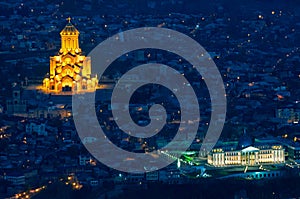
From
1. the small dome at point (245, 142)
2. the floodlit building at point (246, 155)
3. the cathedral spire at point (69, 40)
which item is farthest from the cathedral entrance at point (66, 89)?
the floodlit building at point (246, 155)

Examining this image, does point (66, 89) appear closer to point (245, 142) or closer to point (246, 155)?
point (245, 142)

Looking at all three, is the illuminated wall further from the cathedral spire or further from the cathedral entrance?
the cathedral spire

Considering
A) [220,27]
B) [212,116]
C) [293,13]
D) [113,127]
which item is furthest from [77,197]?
[293,13]

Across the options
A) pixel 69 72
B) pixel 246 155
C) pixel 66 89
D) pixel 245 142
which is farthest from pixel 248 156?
pixel 69 72

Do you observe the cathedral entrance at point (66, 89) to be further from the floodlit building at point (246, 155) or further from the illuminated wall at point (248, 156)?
the illuminated wall at point (248, 156)

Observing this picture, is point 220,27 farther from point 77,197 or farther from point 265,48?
point 77,197

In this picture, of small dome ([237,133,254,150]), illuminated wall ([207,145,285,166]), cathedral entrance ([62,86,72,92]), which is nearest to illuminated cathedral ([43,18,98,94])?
cathedral entrance ([62,86,72,92])
